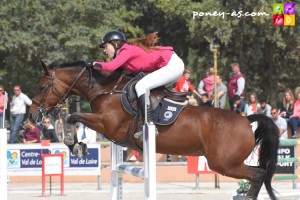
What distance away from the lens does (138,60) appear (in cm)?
1023

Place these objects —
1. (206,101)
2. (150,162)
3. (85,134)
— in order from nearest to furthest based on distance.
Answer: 1. (150,162)
2. (206,101)
3. (85,134)

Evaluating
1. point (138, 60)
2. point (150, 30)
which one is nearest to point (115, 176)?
point (138, 60)

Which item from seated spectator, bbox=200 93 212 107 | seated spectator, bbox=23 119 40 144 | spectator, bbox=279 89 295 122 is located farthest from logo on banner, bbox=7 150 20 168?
spectator, bbox=279 89 295 122

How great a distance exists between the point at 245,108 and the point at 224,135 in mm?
8154

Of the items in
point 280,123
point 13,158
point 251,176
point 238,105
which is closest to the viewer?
point 251,176

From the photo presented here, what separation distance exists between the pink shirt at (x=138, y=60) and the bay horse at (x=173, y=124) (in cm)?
32

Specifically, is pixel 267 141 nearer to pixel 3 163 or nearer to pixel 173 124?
pixel 173 124

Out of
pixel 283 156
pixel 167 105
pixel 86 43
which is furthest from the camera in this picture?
pixel 86 43

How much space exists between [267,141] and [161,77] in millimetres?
1893

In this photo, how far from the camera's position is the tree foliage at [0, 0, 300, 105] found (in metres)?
25.7

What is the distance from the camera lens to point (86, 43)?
2631 cm

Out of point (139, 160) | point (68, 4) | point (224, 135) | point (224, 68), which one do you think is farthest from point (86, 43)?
point (224, 135)

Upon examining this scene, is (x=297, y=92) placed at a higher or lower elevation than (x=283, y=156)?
higher

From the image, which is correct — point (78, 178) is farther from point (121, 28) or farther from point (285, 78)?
point (285, 78)
